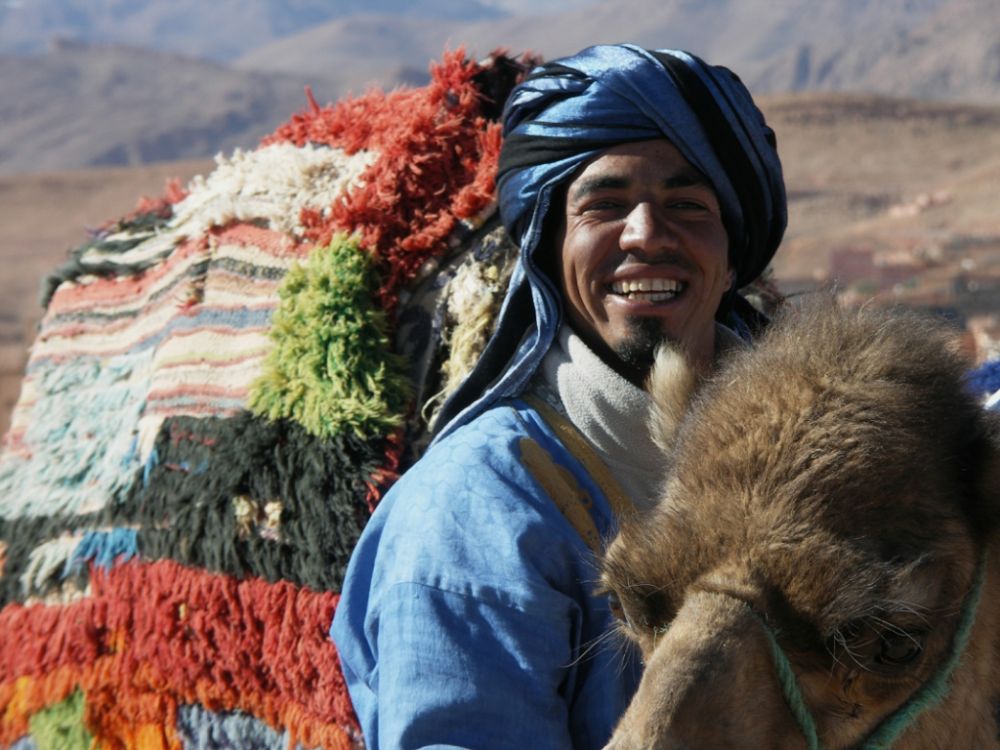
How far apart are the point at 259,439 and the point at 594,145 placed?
3.40 ft

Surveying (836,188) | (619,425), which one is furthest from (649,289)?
(836,188)

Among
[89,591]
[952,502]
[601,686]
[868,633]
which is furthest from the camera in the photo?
[89,591]

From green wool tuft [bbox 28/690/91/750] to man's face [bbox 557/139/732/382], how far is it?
60.6 inches

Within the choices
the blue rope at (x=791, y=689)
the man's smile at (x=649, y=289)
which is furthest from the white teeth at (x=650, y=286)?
the blue rope at (x=791, y=689)

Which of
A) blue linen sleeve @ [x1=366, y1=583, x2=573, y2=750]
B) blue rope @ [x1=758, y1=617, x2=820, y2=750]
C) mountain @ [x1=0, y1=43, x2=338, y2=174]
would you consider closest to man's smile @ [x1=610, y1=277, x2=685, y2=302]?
blue linen sleeve @ [x1=366, y1=583, x2=573, y2=750]

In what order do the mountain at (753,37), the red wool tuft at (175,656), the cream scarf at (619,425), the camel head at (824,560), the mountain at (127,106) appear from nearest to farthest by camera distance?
the camel head at (824,560) → the cream scarf at (619,425) → the red wool tuft at (175,656) → the mountain at (127,106) → the mountain at (753,37)

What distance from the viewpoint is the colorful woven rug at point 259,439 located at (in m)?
2.72

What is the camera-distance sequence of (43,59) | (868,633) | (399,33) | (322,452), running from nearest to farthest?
(868,633)
(322,452)
(43,59)
(399,33)

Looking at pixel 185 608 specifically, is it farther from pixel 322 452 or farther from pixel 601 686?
pixel 601 686

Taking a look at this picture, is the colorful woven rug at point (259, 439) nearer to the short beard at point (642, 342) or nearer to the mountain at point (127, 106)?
the short beard at point (642, 342)

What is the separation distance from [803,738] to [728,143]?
134 cm

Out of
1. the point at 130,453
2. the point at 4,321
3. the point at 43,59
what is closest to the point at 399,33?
the point at 43,59

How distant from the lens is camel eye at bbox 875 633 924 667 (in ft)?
5.09

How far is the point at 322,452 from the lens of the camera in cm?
276
